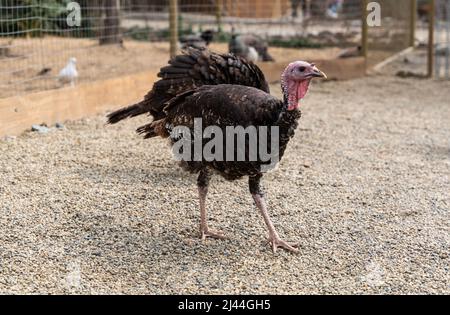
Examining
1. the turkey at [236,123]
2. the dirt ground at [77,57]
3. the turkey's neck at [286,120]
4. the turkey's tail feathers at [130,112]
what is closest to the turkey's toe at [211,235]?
the turkey at [236,123]

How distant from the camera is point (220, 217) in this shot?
4.54 metres

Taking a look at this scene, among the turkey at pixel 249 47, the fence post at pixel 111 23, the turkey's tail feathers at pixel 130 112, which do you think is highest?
the fence post at pixel 111 23

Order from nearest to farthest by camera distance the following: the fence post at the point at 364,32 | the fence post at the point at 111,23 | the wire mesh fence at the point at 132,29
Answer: the wire mesh fence at the point at 132,29
the fence post at the point at 111,23
the fence post at the point at 364,32

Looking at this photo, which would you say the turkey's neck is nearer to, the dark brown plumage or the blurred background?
the dark brown plumage

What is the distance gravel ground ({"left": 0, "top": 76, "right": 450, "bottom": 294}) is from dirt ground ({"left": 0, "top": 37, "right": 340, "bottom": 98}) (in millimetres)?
1615

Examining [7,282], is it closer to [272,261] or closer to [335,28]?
[272,261]

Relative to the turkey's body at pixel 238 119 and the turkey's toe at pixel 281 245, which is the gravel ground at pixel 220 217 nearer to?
the turkey's toe at pixel 281 245

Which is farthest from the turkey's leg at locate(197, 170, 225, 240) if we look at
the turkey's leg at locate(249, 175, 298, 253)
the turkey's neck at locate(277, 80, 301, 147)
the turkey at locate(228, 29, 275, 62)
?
the turkey at locate(228, 29, 275, 62)

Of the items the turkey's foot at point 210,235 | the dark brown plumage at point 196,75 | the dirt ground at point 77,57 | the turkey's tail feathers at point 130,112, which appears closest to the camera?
the turkey's foot at point 210,235

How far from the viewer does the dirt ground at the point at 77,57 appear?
827cm

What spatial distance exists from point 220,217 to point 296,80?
123 cm

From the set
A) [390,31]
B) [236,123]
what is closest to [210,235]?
[236,123]

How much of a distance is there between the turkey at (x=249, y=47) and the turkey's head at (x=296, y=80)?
6.46 m
